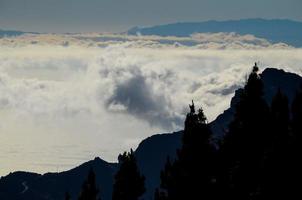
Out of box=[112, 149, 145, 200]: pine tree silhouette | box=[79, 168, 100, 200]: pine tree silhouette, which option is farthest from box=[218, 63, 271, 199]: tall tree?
box=[79, 168, 100, 200]: pine tree silhouette

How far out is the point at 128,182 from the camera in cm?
8669

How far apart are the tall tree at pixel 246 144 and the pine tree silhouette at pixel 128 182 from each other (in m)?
22.3

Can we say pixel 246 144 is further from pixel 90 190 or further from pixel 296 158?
pixel 90 190

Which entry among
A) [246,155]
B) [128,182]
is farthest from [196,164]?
[128,182]

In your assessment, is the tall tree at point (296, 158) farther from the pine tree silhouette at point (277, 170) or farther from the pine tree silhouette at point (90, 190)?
the pine tree silhouette at point (90, 190)

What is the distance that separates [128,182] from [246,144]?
2708 cm

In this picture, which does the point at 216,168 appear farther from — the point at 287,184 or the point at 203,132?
the point at 287,184

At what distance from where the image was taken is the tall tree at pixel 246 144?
200 ft

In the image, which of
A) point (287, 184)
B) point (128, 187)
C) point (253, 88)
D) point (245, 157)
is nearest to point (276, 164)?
point (287, 184)

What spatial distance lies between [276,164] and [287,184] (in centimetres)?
194

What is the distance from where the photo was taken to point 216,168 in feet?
211

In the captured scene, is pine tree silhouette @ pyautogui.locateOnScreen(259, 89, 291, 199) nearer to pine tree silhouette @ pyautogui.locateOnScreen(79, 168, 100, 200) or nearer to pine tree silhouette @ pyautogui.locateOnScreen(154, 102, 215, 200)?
pine tree silhouette @ pyautogui.locateOnScreen(154, 102, 215, 200)

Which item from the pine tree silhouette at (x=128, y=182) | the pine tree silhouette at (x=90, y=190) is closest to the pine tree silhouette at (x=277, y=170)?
the pine tree silhouette at (x=128, y=182)

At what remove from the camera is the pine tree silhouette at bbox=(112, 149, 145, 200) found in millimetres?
86250
